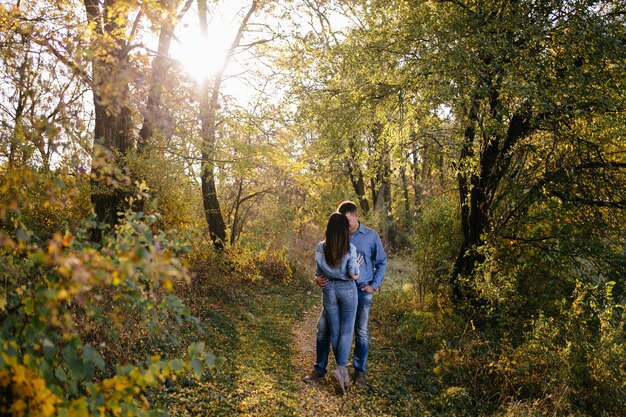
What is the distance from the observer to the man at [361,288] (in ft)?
20.4

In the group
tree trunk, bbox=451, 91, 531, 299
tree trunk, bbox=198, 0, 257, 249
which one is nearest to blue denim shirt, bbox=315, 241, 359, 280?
tree trunk, bbox=451, 91, 531, 299

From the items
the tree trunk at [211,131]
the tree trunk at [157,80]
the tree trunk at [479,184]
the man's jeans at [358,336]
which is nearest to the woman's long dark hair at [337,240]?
the man's jeans at [358,336]

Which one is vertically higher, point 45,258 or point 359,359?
point 45,258

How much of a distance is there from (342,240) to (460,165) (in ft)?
14.6

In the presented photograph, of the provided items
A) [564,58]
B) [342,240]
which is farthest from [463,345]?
[564,58]

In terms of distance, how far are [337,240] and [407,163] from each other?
20.0 feet

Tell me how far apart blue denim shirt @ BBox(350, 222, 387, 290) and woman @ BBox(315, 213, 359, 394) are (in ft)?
1.29

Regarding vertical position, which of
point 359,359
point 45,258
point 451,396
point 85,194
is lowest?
point 451,396

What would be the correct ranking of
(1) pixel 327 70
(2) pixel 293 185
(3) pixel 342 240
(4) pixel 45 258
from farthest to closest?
1. (2) pixel 293 185
2. (1) pixel 327 70
3. (3) pixel 342 240
4. (4) pixel 45 258

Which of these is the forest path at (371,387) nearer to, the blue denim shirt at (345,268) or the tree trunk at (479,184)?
the blue denim shirt at (345,268)

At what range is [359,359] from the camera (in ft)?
21.1

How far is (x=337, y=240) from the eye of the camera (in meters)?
5.74

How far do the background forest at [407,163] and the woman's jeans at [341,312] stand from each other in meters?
0.92

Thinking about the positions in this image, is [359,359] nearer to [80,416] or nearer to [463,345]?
[463,345]
